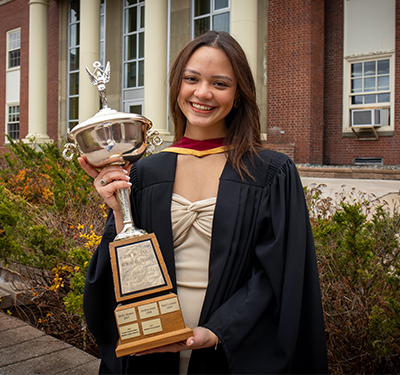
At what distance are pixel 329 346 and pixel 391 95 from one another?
12213 millimetres

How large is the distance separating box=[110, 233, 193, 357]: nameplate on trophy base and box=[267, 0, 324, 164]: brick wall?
36.6ft

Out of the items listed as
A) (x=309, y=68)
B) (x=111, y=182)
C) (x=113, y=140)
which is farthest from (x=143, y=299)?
(x=309, y=68)

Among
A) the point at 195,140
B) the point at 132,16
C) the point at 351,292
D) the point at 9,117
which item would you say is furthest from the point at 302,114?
the point at 9,117

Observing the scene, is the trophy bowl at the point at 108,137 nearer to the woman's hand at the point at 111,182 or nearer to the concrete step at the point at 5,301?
the woman's hand at the point at 111,182

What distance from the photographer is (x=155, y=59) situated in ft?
38.9

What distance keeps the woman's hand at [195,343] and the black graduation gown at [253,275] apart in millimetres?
39

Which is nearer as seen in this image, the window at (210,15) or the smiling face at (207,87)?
the smiling face at (207,87)

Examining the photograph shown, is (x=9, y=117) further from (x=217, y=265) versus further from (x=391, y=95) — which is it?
(x=217, y=265)

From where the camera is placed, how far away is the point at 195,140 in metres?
1.76

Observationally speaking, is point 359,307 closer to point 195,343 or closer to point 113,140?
point 195,343

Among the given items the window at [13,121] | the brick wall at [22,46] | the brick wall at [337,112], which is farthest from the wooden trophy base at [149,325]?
the window at [13,121]

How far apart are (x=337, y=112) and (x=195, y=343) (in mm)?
13436

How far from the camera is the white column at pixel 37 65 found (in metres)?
16.0

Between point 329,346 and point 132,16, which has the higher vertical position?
point 132,16
